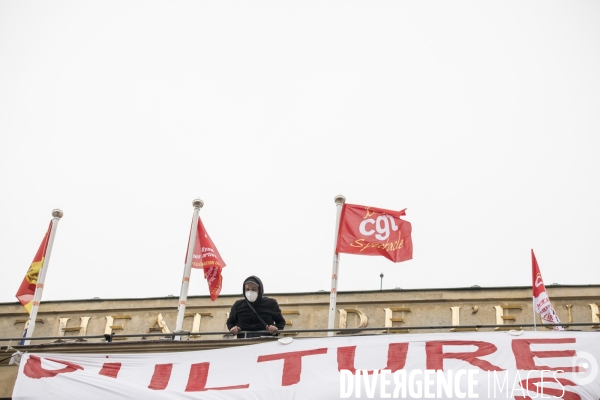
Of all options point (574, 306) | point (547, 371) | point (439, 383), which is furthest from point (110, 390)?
point (574, 306)

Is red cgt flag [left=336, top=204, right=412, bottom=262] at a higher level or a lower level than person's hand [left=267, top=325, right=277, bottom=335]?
higher

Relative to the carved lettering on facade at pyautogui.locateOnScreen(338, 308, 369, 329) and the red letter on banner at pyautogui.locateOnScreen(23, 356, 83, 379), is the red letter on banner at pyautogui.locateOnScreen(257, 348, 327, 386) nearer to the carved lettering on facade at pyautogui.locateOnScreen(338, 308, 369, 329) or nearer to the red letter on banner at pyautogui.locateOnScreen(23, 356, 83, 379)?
the red letter on banner at pyautogui.locateOnScreen(23, 356, 83, 379)

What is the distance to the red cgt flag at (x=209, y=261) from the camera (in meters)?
18.4

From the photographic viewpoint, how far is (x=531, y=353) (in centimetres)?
1376

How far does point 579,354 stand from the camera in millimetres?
13430

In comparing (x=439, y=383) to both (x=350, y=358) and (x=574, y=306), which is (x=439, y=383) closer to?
(x=350, y=358)

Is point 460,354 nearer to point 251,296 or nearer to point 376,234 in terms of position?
point 251,296

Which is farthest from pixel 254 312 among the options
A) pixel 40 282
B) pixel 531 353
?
pixel 40 282

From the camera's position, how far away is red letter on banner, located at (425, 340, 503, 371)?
44.9 ft

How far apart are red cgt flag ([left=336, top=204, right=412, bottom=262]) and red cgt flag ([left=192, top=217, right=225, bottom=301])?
8.02 feet

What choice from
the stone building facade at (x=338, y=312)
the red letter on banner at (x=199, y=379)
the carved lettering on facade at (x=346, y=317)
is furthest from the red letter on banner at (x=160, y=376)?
the carved lettering on facade at (x=346, y=317)

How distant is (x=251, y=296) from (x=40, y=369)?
3711 millimetres

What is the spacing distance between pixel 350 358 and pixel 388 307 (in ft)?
16.7

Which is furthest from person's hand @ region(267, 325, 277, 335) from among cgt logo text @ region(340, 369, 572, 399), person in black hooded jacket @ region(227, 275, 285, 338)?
cgt logo text @ region(340, 369, 572, 399)
